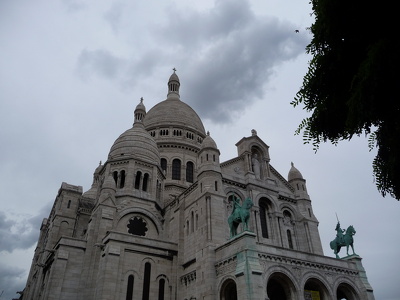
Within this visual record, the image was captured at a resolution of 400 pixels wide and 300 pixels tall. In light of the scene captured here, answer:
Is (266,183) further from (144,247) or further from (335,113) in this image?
(335,113)

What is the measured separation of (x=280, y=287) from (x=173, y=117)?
1308 inches

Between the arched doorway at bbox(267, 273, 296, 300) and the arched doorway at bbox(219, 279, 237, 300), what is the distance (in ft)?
9.25

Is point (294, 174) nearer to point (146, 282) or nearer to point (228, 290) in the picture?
point (228, 290)

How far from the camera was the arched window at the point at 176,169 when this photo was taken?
1878 inches

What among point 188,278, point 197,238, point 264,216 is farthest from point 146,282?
point 264,216

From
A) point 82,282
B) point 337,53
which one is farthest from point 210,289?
point 337,53

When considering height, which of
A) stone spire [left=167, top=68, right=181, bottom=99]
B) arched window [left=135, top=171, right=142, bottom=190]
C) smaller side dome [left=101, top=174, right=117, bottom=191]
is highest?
stone spire [left=167, top=68, right=181, bottom=99]

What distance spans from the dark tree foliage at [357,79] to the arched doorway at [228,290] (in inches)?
712

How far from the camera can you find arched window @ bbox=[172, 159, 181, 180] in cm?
4771

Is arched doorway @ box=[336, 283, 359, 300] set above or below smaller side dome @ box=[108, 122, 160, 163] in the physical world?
below

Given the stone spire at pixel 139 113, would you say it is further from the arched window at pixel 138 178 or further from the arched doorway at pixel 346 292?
the arched doorway at pixel 346 292

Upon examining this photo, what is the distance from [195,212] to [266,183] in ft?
26.7

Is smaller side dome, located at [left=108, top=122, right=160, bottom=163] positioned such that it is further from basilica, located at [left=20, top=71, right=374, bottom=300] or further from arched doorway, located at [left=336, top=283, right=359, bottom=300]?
arched doorway, located at [left=336, top=283, right=359, bottom=300]

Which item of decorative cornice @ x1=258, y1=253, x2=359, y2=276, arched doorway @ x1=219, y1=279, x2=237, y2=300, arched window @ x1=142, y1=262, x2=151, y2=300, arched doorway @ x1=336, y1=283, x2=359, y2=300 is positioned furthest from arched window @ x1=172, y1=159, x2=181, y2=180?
arched doorway @ x1=336, y1=283, x2=359, y2=300
